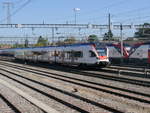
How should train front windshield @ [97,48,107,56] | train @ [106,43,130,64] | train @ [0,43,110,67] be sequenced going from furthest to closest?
train @ [106,43,130,64] → train front windshield @ [97,48,107,56] → train @ [0,43,110,67]

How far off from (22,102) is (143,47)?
31297 millimetres

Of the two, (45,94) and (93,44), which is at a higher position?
(93,44)

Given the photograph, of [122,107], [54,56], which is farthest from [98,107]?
[54,56]

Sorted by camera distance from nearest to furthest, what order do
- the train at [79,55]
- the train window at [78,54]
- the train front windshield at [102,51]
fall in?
1. the train at [79,55]
2. the train front windshield at [102,51]
3. the train window at [78,54]

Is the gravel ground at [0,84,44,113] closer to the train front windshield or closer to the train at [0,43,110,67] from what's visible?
the train at [0,43,110,67]

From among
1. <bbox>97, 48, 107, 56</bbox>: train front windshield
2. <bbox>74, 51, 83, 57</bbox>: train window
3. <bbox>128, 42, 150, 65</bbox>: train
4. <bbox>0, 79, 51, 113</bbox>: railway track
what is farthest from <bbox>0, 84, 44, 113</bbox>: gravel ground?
<bbox>128, 42, 150, 65</bbox>: train

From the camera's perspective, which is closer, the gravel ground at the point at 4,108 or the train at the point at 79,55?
the gravel ground at the point at 4,108

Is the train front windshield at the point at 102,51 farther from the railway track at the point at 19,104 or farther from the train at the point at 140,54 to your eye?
the railway track at the point at 19,104

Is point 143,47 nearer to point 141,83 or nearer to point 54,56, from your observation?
point 54,56

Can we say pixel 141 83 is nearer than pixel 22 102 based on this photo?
No

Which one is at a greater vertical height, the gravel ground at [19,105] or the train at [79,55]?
the train at [79,55]

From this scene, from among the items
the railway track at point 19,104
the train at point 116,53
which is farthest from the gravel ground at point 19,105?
the train at point 116,53

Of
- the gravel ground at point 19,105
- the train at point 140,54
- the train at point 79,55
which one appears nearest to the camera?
the gravel ground at point 19,105

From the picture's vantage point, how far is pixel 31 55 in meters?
56.4
